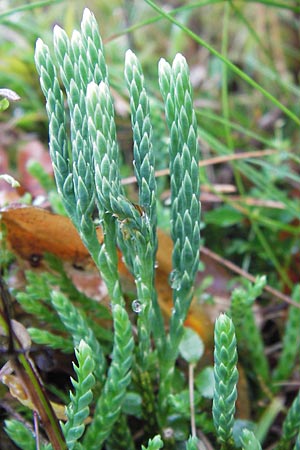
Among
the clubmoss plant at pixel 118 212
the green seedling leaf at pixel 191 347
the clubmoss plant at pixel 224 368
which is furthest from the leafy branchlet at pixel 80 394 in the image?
the green seedling leaf at pixel 191 347

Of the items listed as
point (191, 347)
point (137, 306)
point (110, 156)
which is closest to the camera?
point (110, 156)

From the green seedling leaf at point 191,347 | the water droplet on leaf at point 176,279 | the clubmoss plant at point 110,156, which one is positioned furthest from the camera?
the green seedling leaf at point 191,347

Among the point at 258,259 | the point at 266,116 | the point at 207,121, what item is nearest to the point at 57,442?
the point at 258,259

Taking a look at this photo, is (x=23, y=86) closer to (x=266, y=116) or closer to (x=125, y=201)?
(x=266, y=116)

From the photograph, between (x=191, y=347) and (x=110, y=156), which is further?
(x=191, y=347)

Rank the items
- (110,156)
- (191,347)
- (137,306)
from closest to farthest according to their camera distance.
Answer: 1. (110,156)
2. (137,306)
3. (191,347)

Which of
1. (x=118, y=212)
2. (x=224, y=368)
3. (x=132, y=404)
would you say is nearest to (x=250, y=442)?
(x=224, y=368)

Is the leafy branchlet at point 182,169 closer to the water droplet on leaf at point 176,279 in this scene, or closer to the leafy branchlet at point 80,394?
the water droplet on leaf at point 176,279

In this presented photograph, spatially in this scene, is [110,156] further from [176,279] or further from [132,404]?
[132,404]
